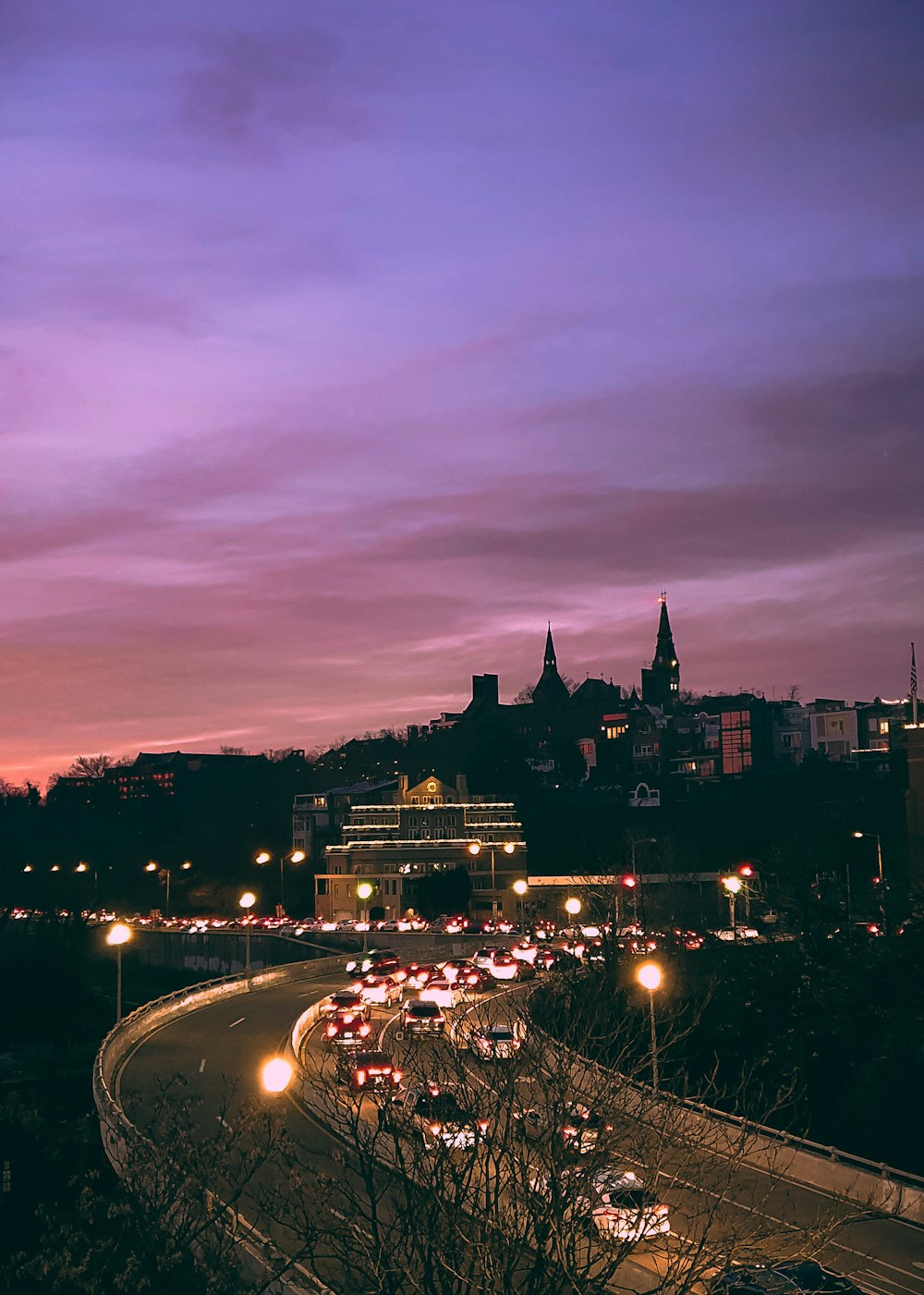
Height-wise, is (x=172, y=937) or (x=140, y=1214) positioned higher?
(x=140, y=1214)

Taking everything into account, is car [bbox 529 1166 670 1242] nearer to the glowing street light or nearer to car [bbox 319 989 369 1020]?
the glowing street light

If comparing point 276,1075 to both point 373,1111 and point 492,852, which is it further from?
point 492,852

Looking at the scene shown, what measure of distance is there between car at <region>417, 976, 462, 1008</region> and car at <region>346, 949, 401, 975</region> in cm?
517

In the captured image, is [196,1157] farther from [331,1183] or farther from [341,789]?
[341,789]

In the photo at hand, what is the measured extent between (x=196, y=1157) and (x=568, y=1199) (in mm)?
9342

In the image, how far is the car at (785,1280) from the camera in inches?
748

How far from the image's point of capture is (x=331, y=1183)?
19.0 metres

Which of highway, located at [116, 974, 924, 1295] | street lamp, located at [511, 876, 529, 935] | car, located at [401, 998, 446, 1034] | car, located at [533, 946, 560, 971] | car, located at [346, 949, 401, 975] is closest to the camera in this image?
highway, located at [116, 974, 924, 1295]

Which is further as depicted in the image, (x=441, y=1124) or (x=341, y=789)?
(x=341, y=789)

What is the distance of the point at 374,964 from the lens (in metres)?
62.8

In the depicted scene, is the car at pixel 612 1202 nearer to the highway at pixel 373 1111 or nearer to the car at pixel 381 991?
the highway at pixel 373 1111

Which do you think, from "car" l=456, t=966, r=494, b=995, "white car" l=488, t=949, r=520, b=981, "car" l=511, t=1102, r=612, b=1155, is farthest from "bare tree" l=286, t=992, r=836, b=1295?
"white car" l=488, t=949, r=520, b=981

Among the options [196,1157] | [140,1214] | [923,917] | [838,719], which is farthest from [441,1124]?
[838,719]

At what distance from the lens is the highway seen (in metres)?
20.5
